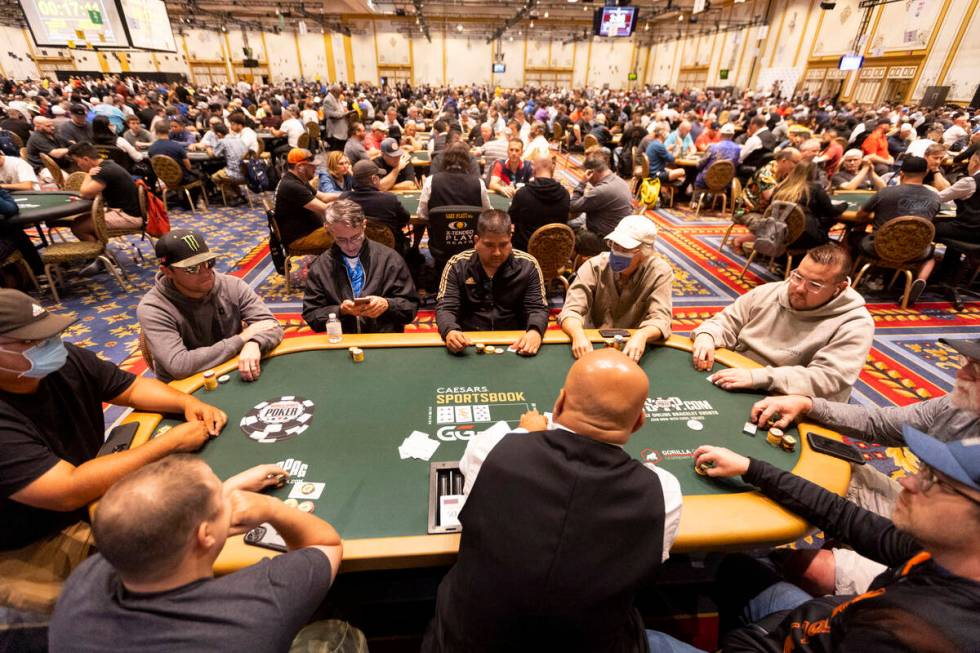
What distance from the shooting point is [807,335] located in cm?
259

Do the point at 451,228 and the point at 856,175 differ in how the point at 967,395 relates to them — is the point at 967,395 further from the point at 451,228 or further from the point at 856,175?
the point at 856,175

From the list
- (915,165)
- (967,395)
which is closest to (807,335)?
(967,395)

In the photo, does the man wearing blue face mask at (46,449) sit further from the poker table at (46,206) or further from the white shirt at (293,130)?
the white shirt at (293,130)

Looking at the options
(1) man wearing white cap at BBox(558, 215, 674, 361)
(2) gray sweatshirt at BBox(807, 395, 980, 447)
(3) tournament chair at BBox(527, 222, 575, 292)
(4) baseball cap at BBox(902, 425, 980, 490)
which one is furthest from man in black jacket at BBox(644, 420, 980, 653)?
(3) tournament chair at BBox(527, 222, 575, 292)

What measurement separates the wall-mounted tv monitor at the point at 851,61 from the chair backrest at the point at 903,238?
18.0 meters

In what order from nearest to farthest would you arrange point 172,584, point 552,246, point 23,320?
point 172,584 → point 23,320 → point 552,246

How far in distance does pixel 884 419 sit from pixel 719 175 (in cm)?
696

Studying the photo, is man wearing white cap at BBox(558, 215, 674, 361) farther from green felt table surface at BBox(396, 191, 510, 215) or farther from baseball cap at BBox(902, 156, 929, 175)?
baseball cap at BBox(902, 156, 929, 175)

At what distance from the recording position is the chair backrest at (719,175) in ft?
25.8

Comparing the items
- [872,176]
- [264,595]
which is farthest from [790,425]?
[872,176]

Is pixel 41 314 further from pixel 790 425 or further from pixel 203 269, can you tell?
pixel 790 425

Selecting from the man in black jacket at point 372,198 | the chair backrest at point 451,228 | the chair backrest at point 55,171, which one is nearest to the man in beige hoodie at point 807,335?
the chair backrest at point 451,228

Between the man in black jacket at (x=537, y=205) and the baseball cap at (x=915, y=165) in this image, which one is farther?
the baseball cap at (x=915, y=165)

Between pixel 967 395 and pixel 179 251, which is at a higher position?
pixel 179 251
